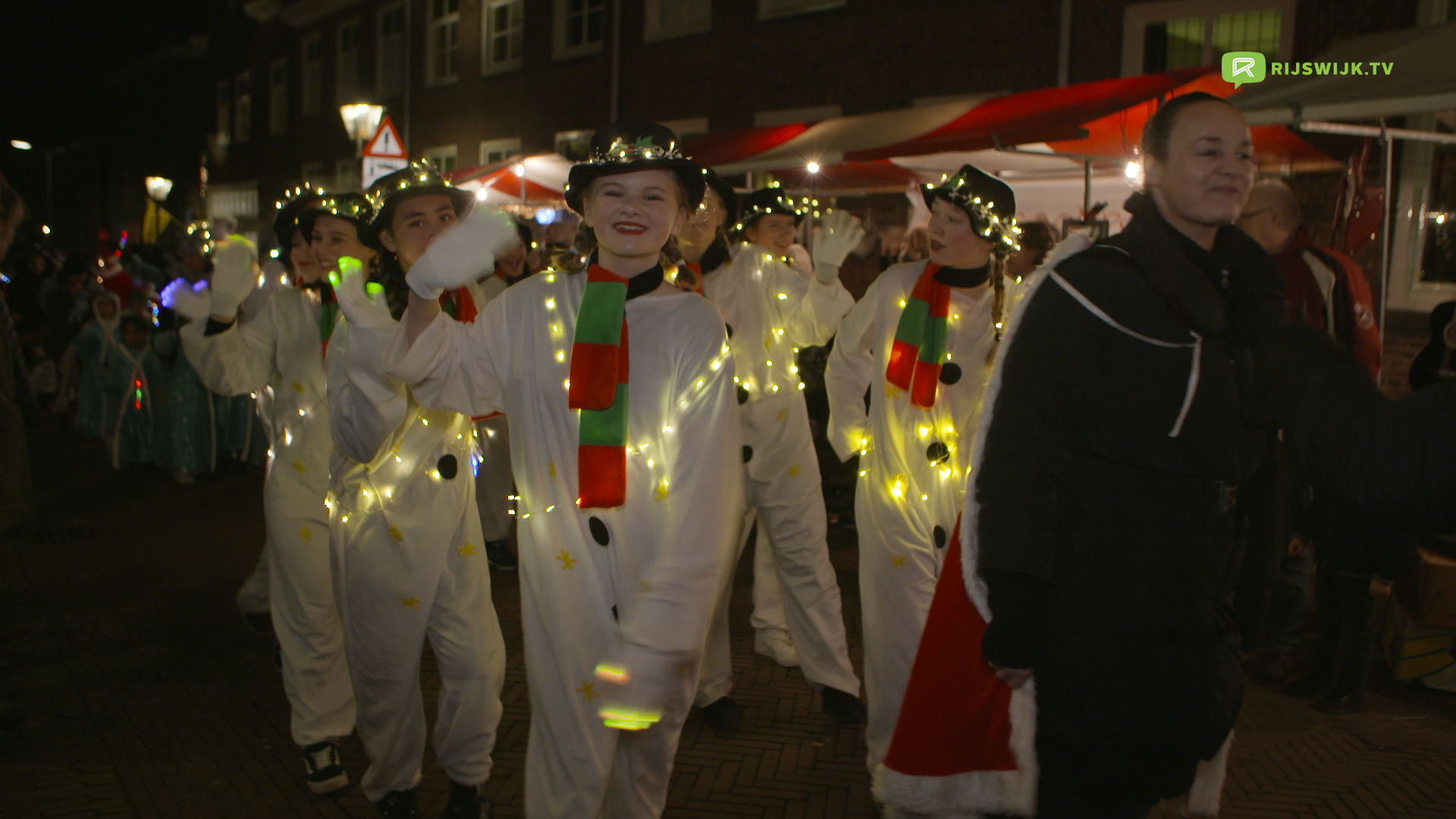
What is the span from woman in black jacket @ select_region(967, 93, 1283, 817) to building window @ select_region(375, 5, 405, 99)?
2371cm

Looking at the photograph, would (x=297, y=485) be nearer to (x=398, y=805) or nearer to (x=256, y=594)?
(x=398, y=805)

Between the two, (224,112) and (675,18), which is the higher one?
(224,112)

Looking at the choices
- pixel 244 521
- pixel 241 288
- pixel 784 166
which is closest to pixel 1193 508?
pixel 241 288

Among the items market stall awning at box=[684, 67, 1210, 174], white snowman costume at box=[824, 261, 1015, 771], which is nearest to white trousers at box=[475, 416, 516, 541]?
market stall awning at box=[684, 67, 1210, 174]

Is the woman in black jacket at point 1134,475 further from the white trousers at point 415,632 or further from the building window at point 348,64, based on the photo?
the building window at point 348,64

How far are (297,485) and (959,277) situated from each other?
2625 mm

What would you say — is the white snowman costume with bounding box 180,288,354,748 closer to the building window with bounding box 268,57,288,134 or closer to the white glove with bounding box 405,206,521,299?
the white glove with bounding box 405,206,521,299

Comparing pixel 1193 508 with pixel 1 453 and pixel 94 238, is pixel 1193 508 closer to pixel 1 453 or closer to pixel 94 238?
pixel 1 453

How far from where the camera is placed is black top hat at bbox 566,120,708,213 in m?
2.51

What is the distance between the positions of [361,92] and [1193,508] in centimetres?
2654

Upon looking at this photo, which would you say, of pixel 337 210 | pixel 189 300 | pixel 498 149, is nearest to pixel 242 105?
pixel 498 149

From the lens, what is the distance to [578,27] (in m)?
18.2

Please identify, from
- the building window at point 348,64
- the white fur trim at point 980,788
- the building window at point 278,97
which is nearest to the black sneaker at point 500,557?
the white fur trim at point 980,788

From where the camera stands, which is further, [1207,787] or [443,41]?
[443,41]
